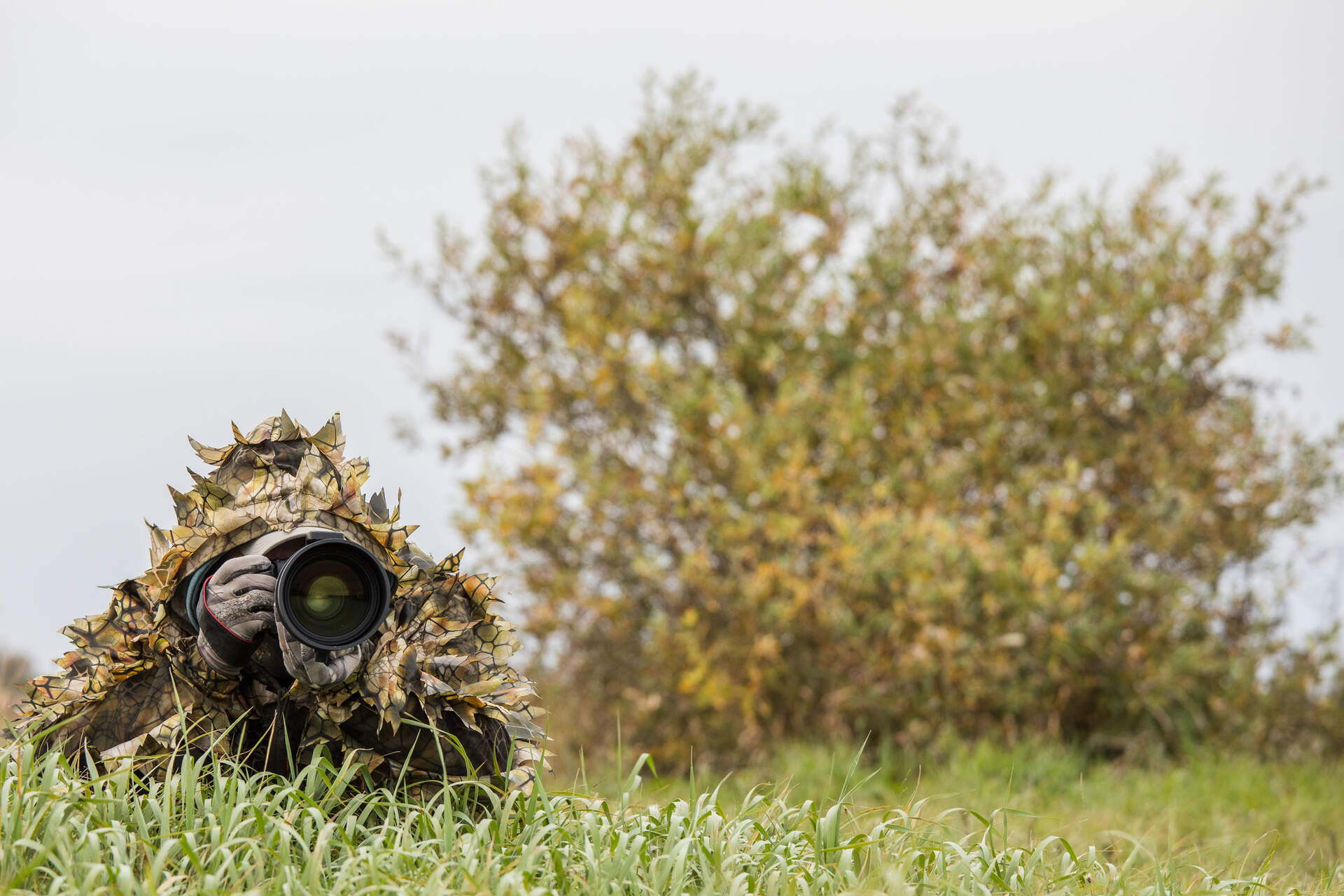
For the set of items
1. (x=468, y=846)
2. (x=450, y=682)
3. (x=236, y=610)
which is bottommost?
(x=468, y=846)

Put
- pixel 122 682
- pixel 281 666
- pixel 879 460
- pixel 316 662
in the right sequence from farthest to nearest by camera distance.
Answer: pixel 879 460 → pixel 122 682 → pixel 281 666 → pixel 316 662

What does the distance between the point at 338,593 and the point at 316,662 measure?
0.13 metres

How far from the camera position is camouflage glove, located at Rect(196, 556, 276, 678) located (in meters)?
2.06

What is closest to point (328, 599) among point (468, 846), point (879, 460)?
point (468, 846)

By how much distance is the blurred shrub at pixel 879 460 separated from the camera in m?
5.65

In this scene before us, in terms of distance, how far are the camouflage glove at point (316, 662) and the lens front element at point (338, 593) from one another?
0.03m

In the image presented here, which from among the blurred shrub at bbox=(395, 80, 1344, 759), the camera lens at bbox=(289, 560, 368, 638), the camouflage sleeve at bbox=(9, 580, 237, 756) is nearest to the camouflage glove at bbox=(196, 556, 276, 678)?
the camera lens at bbox=(289, 560, 368, 638)

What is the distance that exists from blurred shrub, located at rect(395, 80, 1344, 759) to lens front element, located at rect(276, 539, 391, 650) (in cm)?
359

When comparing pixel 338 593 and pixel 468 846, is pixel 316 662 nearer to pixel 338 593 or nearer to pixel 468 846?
pixel 338 593

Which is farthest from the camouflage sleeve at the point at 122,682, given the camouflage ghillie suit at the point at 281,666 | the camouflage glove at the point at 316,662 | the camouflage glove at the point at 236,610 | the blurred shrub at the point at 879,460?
the blurred shrub at the point at 879,460

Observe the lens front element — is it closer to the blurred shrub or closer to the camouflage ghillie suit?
the camouflage ghillie suit

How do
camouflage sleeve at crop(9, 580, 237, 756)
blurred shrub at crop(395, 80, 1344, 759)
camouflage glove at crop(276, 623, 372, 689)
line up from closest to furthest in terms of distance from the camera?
camouflage glove at crop(276, 623, 372, 689) → camouflage sleeve at crop(9, 580, 237, 756) → blurred shrub at crop(395, 80, 1344, 759)

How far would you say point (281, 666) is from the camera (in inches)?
86.0

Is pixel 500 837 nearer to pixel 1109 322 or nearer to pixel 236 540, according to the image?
pixel 236 540
